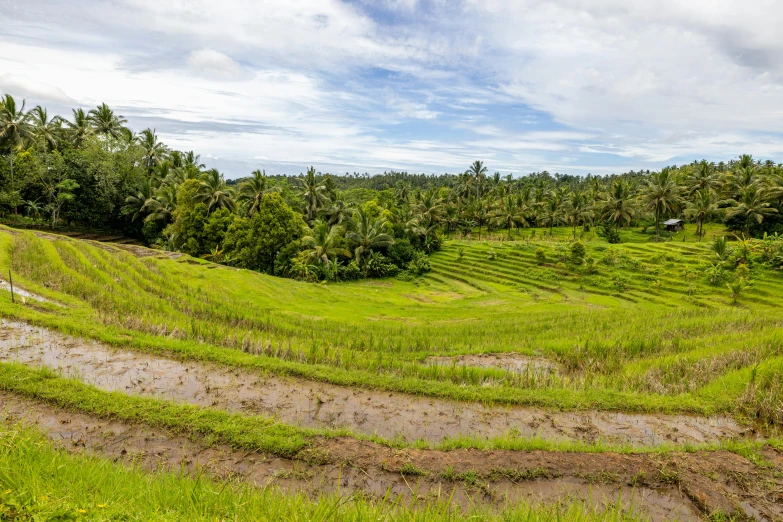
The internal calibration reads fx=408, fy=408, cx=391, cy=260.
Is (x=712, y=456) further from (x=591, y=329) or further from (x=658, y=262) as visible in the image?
(x=658, y=262)

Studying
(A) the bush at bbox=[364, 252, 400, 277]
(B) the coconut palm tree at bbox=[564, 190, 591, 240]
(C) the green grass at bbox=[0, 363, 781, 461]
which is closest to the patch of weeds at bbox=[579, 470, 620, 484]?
(C) the green grass at bbox=[0, 363, 781, 461]

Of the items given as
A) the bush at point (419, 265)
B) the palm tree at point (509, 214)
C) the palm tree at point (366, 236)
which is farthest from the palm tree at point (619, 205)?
the palm tree at point (366, 236)

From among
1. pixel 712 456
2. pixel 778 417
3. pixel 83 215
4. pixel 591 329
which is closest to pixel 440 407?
pixel 712 456

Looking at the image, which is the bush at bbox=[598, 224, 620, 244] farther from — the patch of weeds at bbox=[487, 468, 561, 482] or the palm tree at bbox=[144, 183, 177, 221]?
the patch of weeds at bbox=[487, 468, 561, 482]

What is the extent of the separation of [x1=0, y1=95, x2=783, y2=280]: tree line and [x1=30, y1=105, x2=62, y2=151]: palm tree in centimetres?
13

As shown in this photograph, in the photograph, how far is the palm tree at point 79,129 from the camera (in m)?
48.4

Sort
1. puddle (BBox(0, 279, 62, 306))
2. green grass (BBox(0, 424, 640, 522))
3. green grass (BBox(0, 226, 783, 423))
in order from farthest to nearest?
puddle (BBox(0, 279, 62, 306)) → green grass (BBox(0, 226, 783, 423)) → green grass (BBox(0, 424, 640, 522))

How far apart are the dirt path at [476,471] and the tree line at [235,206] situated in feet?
87.6

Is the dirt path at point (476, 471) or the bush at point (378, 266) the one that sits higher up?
the dirt path at point (476, 471)

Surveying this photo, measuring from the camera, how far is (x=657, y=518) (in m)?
5.64

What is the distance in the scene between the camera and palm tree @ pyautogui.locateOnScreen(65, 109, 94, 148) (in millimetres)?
48406

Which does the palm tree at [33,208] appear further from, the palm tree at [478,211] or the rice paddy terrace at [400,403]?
the palm tree at [478,211]

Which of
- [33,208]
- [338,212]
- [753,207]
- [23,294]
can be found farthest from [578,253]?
[33,208]

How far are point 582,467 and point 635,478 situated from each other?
744mm
